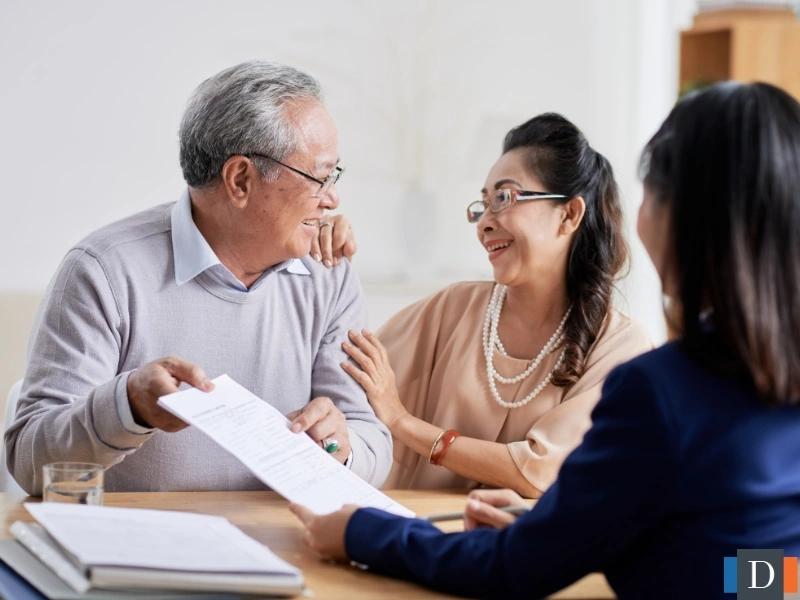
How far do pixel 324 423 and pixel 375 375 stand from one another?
348 millimetres

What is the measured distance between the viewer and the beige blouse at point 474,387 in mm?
1944

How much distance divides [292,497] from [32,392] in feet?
1.84

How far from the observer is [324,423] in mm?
1672

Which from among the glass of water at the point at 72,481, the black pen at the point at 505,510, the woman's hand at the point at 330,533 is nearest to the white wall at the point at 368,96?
the glass of water at the point at 72,481

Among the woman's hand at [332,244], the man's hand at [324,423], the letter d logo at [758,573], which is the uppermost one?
the woman's hand at [332,244]

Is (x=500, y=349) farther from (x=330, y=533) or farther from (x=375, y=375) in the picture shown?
(x=330, y=533)

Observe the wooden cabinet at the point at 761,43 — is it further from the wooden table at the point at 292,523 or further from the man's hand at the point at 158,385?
the man's hand at the point at 158,385

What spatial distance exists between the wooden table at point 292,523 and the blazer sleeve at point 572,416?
171 mm

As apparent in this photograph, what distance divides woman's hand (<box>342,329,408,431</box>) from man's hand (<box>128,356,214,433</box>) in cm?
53

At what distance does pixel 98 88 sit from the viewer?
3270 millimetres

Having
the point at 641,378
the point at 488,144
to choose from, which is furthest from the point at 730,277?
the point at 488,144

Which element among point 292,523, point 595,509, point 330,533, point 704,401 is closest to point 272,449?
point 292,523

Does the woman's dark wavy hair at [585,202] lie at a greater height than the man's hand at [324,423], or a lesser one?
greater

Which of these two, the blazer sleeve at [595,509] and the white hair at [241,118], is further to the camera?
the white hair at [241,118]
